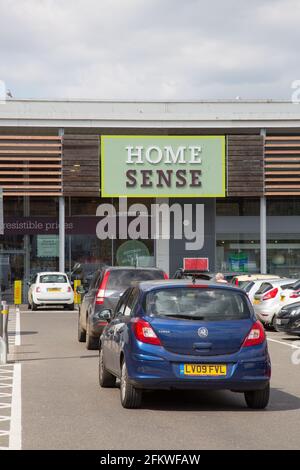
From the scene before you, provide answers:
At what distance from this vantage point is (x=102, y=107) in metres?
42.4

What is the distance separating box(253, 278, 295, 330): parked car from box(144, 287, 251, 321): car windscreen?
13753 mm

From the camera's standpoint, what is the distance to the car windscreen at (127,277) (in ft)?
60.0

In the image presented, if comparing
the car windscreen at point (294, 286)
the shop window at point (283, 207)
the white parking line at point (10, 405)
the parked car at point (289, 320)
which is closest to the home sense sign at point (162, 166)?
the shop window at point (283, 207)

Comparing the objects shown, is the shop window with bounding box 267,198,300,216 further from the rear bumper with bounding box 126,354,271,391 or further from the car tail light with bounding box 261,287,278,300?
the rear bumper with bounding box 126,354,271,391

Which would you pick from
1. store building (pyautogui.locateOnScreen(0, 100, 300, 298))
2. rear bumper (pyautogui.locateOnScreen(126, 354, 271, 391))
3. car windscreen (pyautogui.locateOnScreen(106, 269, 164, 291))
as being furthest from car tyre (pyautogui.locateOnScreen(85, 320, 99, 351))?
store building (pyautogui.locateOnScreen(0, 100, 300, 298))

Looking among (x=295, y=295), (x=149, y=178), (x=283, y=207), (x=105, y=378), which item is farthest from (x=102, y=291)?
(x=283, y=207)

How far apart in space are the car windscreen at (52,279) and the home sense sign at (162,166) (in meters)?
6.92

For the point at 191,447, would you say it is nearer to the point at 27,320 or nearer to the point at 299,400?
the point at 299,400

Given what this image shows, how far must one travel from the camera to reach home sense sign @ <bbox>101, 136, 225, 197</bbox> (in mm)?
41562

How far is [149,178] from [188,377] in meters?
31.3

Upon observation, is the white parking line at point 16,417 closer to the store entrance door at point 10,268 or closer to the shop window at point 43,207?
the shop window at point 43,207

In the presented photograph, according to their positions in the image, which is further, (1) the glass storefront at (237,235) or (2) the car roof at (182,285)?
(1) the glass storefront at (237,235)

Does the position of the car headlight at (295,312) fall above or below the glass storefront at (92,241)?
below

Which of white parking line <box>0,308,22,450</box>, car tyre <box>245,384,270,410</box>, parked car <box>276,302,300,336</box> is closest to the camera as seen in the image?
white parking line <box>0,308,22,450</box>
